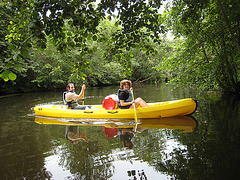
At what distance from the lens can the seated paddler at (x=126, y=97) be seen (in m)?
5.31

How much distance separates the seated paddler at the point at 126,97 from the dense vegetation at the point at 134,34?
1223 millimetres

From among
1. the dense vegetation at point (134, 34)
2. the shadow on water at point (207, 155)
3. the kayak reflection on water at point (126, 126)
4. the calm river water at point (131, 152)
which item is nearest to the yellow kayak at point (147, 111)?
the kayak reflection on water at point (126, 126)

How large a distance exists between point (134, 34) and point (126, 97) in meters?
3.18

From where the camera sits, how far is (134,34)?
239cm

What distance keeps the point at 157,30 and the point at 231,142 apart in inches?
91.3

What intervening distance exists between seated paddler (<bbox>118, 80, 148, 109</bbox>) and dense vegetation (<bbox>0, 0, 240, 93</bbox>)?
1.22 metres

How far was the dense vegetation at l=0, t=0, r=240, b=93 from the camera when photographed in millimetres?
1718

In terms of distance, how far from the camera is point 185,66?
21.5 feet

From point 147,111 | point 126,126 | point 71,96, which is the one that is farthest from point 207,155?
point 71,96

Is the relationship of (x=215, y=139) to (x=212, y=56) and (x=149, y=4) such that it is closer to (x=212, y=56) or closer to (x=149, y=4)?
(x=149, y=4)

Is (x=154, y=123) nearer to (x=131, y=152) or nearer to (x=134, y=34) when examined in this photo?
(x=131, y=152)

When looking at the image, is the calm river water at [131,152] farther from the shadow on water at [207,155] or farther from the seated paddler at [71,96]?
the seated paddler at [71,96]

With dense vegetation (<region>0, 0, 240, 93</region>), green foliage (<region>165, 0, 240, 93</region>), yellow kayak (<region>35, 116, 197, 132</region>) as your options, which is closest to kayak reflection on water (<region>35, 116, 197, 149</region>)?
yellow kayak (<region>35, 116, 197, 132</region>)

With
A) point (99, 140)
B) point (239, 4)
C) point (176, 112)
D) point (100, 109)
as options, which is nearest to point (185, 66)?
point (176, 112)
